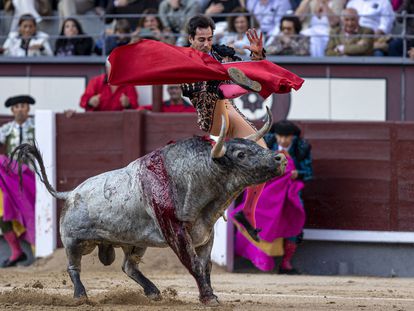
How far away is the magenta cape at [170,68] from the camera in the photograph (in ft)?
21.6

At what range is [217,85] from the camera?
688 cm

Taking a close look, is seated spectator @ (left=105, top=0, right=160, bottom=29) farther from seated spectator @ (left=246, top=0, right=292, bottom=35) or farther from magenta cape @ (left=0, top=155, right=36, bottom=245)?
magenta cape @ (left=0, top=155, right=36, bottom=245)

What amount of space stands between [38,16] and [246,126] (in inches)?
250

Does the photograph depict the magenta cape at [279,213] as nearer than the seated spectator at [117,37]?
Yes

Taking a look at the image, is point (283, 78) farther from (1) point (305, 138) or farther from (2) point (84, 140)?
(2) point (84, 140)

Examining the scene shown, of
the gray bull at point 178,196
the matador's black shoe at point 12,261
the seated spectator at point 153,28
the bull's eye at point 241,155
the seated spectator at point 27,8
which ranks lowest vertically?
the matador's black shoe at point 12,261

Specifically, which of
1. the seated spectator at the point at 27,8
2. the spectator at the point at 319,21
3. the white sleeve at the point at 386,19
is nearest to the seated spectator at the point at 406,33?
the white sleeve at the point at 386,19

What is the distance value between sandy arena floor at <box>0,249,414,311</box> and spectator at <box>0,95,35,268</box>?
1.28ft

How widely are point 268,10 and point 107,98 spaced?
1.86m

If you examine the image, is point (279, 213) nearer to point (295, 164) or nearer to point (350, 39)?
point (295, 164)

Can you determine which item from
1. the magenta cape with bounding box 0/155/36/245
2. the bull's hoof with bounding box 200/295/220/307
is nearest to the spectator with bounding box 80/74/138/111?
the magenta cape with bounding box 0/155/36/245

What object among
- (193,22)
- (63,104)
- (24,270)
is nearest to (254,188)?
(193,22)

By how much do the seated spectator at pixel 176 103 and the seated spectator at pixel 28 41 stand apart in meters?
1.88

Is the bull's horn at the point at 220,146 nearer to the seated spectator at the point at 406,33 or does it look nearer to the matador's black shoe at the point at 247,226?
the matador's black shoe at the point at 247,226
